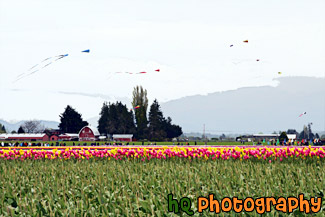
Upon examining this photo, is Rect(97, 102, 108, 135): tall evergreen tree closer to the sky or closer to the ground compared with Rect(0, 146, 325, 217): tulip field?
closer to the sky

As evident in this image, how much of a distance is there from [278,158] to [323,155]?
216 cm

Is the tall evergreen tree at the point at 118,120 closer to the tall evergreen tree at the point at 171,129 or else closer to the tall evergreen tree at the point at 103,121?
the tall evergreen tree at the point at 103,121

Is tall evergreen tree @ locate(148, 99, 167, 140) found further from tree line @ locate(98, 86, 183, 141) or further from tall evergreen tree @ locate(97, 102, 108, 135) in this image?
tall evergreen tree @ locate(97, 102, 108, 135)

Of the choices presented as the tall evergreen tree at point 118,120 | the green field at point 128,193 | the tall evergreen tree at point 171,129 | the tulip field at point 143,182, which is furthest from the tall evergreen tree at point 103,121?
the green field at point 128,193

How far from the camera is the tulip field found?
794cm

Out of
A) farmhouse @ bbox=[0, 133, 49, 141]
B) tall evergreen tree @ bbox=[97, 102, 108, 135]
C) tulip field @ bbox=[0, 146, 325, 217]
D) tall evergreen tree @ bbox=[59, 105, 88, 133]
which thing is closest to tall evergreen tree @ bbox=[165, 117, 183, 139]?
tall evergreen tree @ bbox=[97, 102, 108, 135]

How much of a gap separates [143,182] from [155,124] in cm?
10697

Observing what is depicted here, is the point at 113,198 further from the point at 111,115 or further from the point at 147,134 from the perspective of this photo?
the point at 111,115

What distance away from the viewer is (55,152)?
20.8m

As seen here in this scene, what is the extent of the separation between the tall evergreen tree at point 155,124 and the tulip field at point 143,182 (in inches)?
3732

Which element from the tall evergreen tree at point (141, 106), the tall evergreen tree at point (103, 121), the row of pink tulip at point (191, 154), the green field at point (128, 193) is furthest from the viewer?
the tall evergreen tree at point (103, 121)

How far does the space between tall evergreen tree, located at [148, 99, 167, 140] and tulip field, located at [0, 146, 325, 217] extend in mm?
94786

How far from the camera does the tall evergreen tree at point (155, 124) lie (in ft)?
382

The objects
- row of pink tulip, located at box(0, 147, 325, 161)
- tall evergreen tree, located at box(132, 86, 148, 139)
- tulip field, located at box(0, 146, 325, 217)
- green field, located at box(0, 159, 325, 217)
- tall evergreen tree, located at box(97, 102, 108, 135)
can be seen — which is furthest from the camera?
tall evergreen tree, located at box(97, 102, 108, 135)
